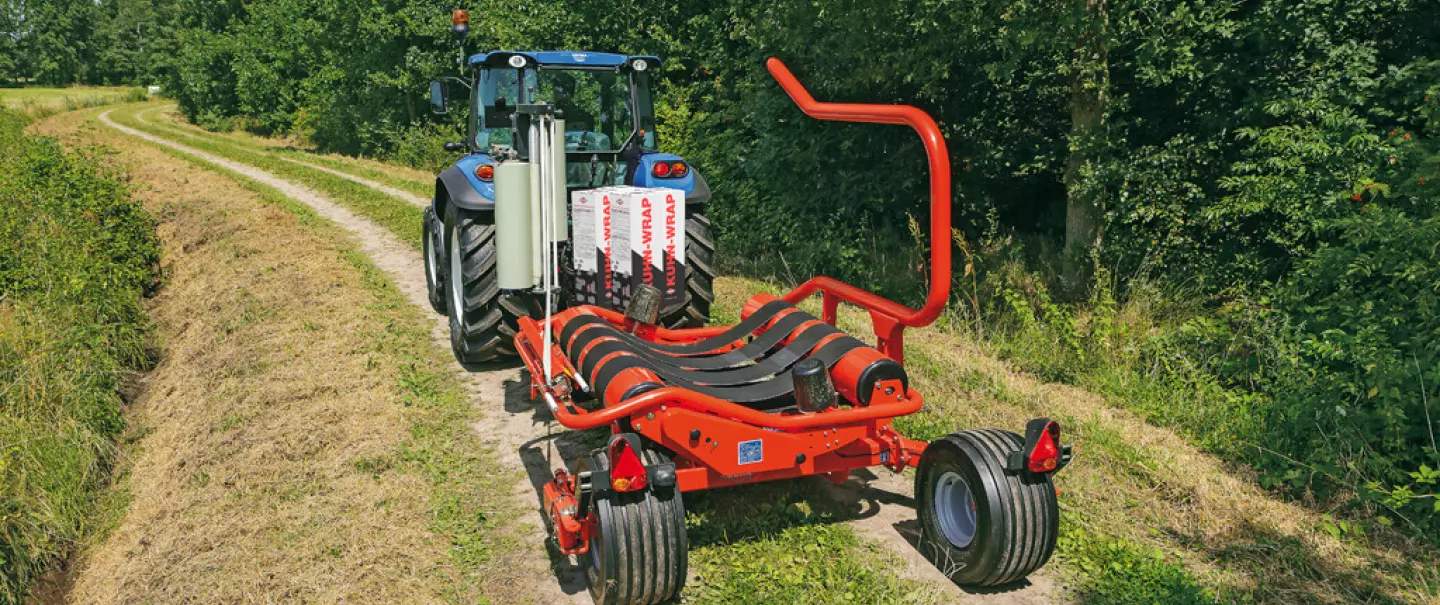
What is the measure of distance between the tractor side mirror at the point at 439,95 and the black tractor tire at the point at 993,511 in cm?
464

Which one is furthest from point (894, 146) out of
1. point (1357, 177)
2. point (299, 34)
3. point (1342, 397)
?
point (299, 34)

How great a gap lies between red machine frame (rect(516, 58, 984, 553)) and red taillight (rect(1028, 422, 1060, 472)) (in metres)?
0.53

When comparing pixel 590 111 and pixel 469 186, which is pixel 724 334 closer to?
pixel 469 186

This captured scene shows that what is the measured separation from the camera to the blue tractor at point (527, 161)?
609 cm

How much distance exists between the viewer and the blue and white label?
3562 mm

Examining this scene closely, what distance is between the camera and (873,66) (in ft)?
25.8

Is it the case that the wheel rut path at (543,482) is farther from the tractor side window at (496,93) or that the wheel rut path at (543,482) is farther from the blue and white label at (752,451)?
the tractor side window at (496,93)

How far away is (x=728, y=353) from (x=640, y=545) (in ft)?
5.42

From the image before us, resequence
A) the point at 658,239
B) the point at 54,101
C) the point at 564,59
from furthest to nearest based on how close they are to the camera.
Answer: the point at 54,101 < the point at 564,59 < the point at 658,239

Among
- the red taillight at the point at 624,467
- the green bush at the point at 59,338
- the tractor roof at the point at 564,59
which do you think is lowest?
the green bush at the point at 59,338

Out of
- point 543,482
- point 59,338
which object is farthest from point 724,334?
point 59,338

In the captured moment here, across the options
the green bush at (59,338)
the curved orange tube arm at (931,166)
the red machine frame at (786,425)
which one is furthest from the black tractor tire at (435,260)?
the curved orange tube arm at (931,166)

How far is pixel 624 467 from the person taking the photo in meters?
3.20

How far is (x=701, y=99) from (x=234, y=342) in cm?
659
